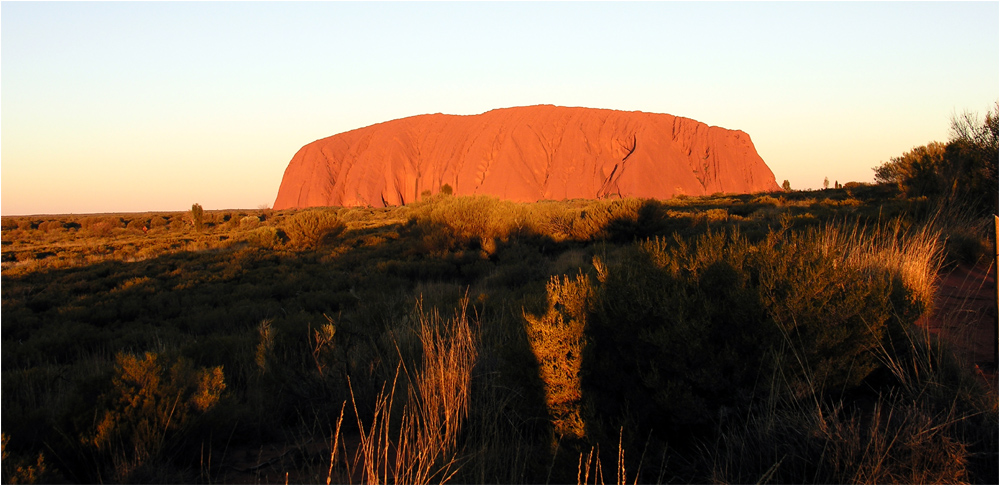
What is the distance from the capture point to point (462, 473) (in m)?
3.03

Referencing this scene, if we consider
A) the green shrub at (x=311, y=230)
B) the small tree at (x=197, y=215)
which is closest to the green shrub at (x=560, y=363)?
the green shrub at (x=311, y=230)

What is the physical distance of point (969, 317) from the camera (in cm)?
481

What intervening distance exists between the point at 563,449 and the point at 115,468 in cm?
247

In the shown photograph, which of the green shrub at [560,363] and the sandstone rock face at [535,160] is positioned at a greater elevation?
the sandstone rock face at [535,160]

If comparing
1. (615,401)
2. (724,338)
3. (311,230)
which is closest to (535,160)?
(311,230)

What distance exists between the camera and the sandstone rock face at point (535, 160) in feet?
211

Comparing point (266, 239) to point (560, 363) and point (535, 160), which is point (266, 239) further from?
point (535, 160)

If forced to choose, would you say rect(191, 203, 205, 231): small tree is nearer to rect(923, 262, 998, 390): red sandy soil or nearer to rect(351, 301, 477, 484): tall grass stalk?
rect(351, 301, 477, 484): tall grass stalk

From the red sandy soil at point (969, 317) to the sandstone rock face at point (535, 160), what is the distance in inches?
2188

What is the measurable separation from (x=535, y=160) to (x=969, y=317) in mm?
62872

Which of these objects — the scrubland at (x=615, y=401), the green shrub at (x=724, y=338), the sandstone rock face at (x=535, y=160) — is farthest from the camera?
the sandstone rock face at (x=535, y=160)

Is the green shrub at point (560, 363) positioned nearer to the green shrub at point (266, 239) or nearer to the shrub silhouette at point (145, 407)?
the shrub silhouette at point (145, 407)

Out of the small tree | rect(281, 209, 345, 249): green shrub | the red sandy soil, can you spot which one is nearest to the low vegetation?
the red sandy soil

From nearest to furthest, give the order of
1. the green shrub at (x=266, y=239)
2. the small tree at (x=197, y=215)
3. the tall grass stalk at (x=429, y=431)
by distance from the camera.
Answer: the tall grass stalk at (x=429, y=431) < the green shrub at (x=266, y=239) < the small tree at (x=197, y=215)
